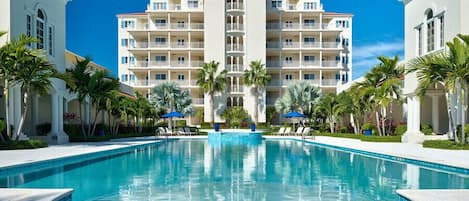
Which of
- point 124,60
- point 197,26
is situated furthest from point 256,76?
point 124,60

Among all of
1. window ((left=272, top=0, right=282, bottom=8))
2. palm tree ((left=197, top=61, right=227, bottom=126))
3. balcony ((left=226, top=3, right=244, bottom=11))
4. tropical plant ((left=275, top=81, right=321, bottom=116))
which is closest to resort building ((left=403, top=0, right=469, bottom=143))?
tropical plant ((left=275, top=81, right=321, bottom=116))

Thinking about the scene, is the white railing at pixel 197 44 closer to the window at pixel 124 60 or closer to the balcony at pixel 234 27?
the balcony at pixel 234 27

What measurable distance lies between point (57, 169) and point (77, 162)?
1779mm

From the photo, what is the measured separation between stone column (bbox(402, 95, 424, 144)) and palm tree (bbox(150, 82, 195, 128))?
25.6 meters

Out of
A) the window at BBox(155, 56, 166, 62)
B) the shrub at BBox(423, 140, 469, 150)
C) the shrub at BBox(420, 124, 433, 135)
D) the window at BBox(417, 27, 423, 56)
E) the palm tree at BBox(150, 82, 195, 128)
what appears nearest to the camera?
the shrub at BBox(423, 140, 469, 150)

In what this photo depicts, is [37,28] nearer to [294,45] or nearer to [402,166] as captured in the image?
[402,166]

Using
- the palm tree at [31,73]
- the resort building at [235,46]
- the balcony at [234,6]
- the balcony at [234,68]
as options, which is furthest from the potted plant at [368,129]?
the balcony at [234,6]

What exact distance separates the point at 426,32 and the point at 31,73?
56.4 ft

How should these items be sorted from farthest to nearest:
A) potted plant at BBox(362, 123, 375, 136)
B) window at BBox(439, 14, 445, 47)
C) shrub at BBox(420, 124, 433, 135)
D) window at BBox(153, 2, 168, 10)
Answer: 1. window at BBox(153, 2, 168, 10)
2. potted plant at BBox(362, 123, 375, 136)
3. shrub at BBox(420, 124, 433, 135)
4. window at BBox(439, 14, 445, 47)

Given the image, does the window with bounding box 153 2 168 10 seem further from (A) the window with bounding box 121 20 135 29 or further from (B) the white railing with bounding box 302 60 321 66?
(B) the white railing with bounding box 302 60 321 66

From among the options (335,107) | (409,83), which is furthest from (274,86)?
(409,83)

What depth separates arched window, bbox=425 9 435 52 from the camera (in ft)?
60.3

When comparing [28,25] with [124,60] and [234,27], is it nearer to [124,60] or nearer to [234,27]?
[234,27]

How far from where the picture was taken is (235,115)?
145 feet
